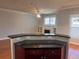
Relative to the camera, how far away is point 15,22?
27.8 ft

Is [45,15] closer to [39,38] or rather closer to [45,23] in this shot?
[45,23]

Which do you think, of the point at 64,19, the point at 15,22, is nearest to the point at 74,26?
the point at 64,19

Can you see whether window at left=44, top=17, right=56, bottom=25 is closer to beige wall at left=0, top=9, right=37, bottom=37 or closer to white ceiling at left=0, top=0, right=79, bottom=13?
beige wall at left=0, top=9, right=37, bottom=37

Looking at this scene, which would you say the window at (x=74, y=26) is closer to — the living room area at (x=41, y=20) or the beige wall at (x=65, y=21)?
the living room area at (x=41, y=20)

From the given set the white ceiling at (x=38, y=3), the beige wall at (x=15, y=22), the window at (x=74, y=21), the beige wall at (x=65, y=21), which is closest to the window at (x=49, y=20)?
the beige wall at (x=65, y=21)

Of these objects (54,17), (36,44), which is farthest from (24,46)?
(54,17)

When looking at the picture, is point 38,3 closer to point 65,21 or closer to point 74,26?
point 65,21

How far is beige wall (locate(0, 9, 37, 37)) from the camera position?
7.57 meters

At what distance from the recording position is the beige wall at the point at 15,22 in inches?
298

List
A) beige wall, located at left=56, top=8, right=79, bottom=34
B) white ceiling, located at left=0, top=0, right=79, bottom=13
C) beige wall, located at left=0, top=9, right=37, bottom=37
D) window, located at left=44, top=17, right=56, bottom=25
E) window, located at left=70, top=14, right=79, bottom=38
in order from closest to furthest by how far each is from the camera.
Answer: white ceiling, located at left=0, top=0, right=79, bottom=13 < window, located at left=70, top=14, right=79, bottom=38 < beige wall, located at left=56, top=8, right=79, bottom=34 < beige wall, located at left=0, top=9, right=37, bottom=37 < window, located at left=44, top=17, right=56, bottom=25

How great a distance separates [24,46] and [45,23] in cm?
784

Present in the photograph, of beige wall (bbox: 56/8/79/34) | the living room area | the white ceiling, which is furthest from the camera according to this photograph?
beige wall (bbox: 56/8/79/34)

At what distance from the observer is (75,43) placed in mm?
6969

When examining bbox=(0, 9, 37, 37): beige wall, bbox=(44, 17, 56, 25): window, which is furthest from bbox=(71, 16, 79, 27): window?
bbox=(0, 9, 37, 37): beige wall
